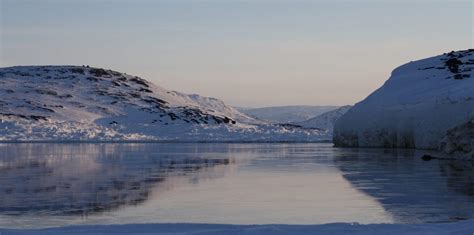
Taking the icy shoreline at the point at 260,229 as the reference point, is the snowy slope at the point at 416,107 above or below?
above

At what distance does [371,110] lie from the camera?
41.8 m

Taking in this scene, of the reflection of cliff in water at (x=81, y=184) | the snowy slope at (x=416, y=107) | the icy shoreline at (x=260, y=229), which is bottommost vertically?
the icy shoreline at (x=260, y=229)

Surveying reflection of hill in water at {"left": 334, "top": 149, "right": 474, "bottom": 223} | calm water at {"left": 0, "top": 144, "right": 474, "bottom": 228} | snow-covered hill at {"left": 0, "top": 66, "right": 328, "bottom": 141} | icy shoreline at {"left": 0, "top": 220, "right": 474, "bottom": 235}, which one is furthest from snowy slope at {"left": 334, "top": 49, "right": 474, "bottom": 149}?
icy shoreline at {"left": 0, "top": 220, "right": 474, "bottom": 235}

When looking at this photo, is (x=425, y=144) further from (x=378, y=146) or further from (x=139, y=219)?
(x=139, y=219)

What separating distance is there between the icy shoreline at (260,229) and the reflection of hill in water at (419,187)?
1.43 meters

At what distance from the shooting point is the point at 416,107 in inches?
1507

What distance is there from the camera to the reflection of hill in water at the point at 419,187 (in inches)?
438

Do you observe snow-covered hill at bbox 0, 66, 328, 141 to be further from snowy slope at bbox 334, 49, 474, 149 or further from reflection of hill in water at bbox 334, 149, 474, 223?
reflection of hill in water at bbox 334, 149, 474, 223

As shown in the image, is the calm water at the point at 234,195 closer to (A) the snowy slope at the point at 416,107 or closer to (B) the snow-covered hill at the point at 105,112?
(A) the snowy slope at the point at 416,107

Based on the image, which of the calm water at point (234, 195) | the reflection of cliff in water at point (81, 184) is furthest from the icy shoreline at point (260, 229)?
the reflection of cliff in water at point (81, 184)

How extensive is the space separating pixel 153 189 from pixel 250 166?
797 cm

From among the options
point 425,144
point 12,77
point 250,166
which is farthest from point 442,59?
point 12,77

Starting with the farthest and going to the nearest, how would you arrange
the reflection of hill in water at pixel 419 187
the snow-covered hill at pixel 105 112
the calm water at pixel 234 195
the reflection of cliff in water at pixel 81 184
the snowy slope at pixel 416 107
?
the snow-covered hill at pixel 105 112, the snowy slope at pixel 416 107, the reflection of cliff in water at pixel 81 184, the reflection of hill in water at pixel 419 187, the calm water at pixel 234 195

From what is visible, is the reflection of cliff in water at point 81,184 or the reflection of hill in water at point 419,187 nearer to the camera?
the reflection of hill in water at point 419,187
